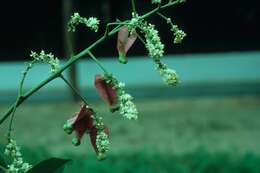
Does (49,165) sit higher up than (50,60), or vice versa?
(50,60)

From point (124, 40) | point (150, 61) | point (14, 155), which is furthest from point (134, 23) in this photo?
point (150, 61)

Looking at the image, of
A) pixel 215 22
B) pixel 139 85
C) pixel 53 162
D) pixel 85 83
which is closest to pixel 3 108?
pixel 85 83

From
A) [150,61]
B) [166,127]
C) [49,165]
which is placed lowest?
[166,127]

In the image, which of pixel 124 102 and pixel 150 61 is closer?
pixel 124 102

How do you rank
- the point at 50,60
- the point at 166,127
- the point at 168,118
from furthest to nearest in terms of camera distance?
the point at 168,118 < the point at 166,127 < the point at 50,60

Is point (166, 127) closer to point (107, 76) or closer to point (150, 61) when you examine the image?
point (150, 61)

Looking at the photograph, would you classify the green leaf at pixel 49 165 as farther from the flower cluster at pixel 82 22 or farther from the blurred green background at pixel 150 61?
the blurred green background at pixel 150 61

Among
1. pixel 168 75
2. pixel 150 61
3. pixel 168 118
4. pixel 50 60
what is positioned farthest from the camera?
→ pixel 150 61

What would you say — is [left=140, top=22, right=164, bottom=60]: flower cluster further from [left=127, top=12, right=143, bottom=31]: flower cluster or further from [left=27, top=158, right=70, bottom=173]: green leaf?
[left=27, top=158, right=70, bottom=173]: green leaf
